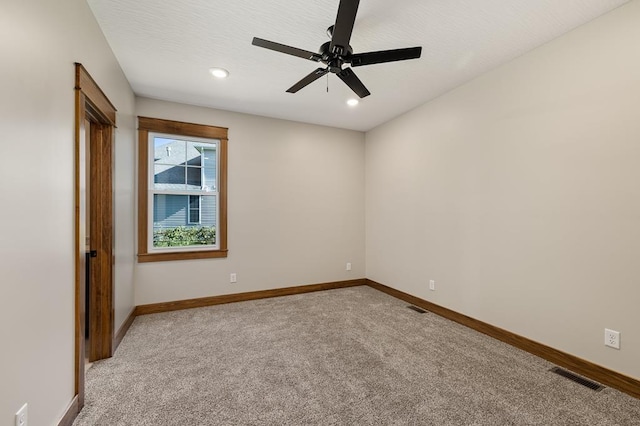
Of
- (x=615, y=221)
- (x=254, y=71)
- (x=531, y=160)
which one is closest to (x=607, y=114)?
(x=531, y=160)

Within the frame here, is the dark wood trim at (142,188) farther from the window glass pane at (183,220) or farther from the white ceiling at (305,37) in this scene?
the white ceiling at (305,37)

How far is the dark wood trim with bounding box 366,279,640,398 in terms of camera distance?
2.00 m

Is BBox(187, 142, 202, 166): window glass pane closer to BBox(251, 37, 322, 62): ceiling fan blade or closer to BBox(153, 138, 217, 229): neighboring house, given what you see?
BBox(153, 138, 217, 229): neighboring house

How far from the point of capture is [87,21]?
1957mm

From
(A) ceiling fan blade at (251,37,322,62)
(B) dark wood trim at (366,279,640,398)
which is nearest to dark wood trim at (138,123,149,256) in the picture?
(A) ceiling fan blade at (251,37,322,62)

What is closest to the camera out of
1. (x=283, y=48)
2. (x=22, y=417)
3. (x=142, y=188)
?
(x=22, y=417)

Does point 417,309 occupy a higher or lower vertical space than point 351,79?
lower

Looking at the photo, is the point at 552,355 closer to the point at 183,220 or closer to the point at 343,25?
the point at 343,25

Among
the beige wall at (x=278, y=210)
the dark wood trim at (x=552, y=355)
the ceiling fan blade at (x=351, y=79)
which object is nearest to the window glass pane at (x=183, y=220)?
the beige wall at (x=278, y=210)

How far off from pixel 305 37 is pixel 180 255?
2.94 m

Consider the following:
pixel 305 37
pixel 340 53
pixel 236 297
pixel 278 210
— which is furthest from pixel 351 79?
pixel 236 297

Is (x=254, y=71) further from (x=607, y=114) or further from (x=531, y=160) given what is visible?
(x=607, y=114)

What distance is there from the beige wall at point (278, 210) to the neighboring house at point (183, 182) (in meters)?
0.30

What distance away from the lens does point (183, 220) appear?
12.6ft
